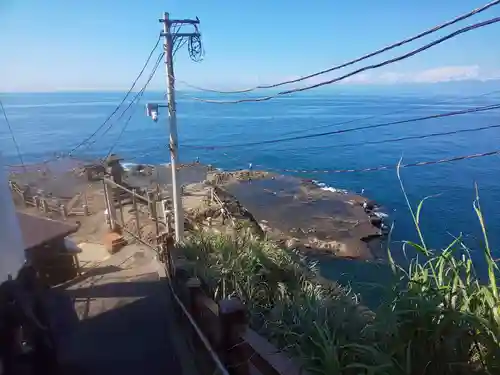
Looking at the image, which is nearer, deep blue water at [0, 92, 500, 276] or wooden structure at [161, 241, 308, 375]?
wooden structure at [161, 241, 308, 375]

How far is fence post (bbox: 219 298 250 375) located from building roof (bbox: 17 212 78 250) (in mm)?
5416

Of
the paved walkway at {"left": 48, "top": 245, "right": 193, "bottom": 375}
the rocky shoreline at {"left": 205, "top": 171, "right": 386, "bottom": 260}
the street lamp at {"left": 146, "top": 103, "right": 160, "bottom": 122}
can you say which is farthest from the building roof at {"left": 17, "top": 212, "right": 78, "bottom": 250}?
the rocky shoreline at {"left": 205, "top": 171, "right": 386, "bottom": 260}

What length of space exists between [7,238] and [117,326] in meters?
2.13

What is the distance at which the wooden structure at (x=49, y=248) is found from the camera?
6787 millimetres

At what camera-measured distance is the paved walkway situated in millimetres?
4391

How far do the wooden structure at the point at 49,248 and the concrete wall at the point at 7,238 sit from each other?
8.20 feet

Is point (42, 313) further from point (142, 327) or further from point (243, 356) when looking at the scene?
point (243, 356)

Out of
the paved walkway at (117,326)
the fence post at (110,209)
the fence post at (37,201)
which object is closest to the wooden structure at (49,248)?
the paved walkway at (117,326)

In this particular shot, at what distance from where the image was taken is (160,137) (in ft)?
228

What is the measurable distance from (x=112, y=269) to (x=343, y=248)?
620 inches

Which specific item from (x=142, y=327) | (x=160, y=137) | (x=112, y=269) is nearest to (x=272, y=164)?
(x=160, y=137)

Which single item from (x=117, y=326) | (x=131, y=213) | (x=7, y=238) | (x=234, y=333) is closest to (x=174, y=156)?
(x=117, y=326)

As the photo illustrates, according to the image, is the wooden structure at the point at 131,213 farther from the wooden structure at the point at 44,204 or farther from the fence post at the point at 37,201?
the fence post at the point at 37,201

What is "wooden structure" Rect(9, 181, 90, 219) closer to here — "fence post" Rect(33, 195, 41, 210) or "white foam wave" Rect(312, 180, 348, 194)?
"fence post" Rect(33, 195, 41, 210)
